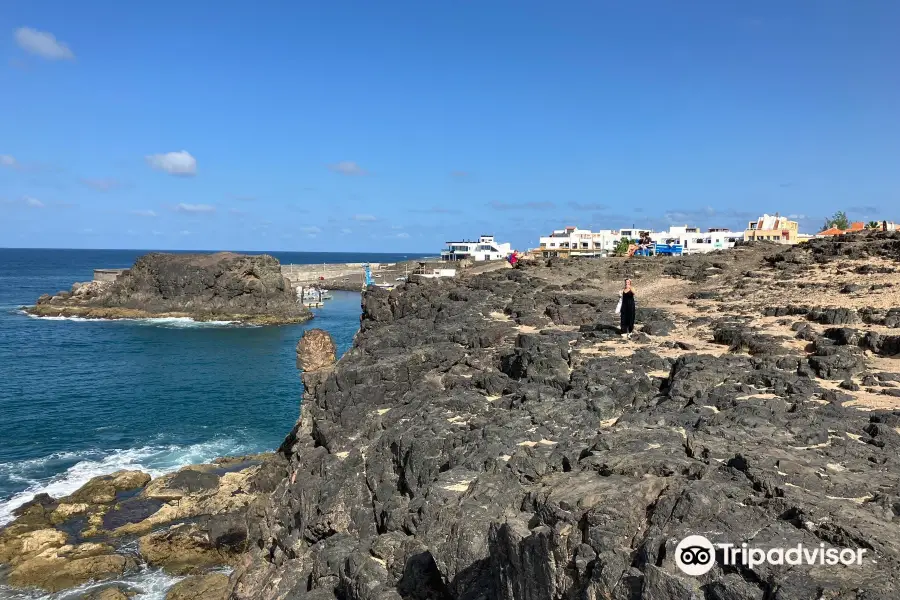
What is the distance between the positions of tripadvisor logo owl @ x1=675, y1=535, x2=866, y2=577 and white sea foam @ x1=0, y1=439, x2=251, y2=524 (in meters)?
29.1

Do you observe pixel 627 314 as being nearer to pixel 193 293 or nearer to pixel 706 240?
pixel 706 240

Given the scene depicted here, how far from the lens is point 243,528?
23875 millimetres

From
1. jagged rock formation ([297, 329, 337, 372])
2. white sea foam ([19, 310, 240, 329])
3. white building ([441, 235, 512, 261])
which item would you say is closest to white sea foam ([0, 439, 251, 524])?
jagged rock formation ([297, 329, 337, 372])

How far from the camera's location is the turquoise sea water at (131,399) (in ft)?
104

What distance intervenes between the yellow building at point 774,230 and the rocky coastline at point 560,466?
→ 104ft

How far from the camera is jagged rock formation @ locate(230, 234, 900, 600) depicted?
7.81 m

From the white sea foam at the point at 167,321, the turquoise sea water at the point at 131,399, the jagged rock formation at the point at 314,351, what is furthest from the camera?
the white sea foam at the point at 167,321

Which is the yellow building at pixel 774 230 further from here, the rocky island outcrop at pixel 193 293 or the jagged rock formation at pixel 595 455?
the rocky island outcrop at pixel 193 293

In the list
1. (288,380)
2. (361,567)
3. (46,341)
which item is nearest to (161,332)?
(46,341)

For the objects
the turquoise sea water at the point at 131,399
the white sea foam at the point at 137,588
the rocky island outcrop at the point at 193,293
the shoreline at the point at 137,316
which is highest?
the rocky island outcrop at the point at 193,293

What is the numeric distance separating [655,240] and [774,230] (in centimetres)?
2465

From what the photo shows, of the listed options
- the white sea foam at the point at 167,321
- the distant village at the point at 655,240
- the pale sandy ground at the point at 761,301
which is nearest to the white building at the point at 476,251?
the distant village at the point at 655,240

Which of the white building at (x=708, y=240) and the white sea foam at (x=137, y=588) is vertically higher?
the white building at (x=708, y=240)

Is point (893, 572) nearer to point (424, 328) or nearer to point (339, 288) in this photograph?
point (424, 328)
